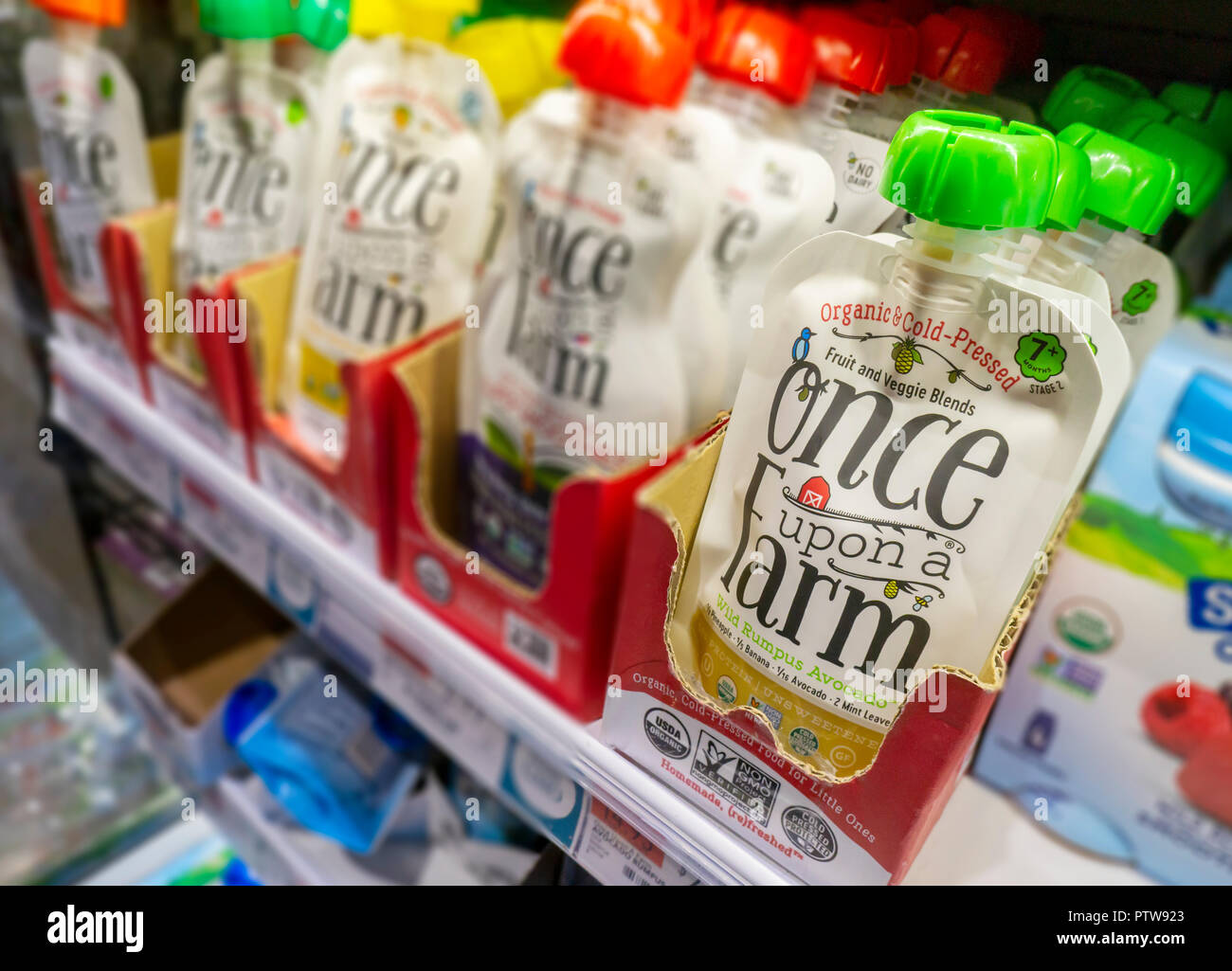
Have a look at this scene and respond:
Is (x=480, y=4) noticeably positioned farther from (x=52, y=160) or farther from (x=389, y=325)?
(x=52, y=160)

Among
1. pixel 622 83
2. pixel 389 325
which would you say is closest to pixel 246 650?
pixel 389 325

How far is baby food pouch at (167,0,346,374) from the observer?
38.5 inches

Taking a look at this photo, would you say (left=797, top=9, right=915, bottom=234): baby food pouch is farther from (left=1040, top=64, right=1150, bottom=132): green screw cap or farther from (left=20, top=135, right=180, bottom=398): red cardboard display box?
(left=20, top=135, right=180, bottom=398): red cardboard display box

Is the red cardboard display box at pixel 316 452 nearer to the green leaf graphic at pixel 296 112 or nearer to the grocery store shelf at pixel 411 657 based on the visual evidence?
the grocery store shelf at pixel 411 657

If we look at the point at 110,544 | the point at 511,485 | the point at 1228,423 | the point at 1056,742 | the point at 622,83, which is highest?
the point at 622,83

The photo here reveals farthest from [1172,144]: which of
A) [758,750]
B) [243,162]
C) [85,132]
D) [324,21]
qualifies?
[85,132]

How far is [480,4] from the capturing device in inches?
38.7

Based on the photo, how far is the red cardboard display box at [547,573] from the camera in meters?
0.64

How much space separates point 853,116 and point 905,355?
137 millimetres

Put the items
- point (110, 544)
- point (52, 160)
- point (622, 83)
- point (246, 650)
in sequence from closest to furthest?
point (622, 83) < point (52, 160) < point (246, 650) < point (110, 544)

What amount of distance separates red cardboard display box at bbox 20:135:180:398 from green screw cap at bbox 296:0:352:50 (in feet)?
1.20

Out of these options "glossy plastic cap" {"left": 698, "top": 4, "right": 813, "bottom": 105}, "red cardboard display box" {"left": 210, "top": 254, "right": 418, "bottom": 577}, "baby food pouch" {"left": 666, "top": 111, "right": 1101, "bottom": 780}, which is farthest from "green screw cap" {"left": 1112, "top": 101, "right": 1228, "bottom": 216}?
"red cardboard display box" {"left": 210, "top": 254, "right": 418, "bottom": 577}

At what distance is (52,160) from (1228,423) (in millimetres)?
1352

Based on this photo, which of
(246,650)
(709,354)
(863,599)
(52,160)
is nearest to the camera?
(863,599)
